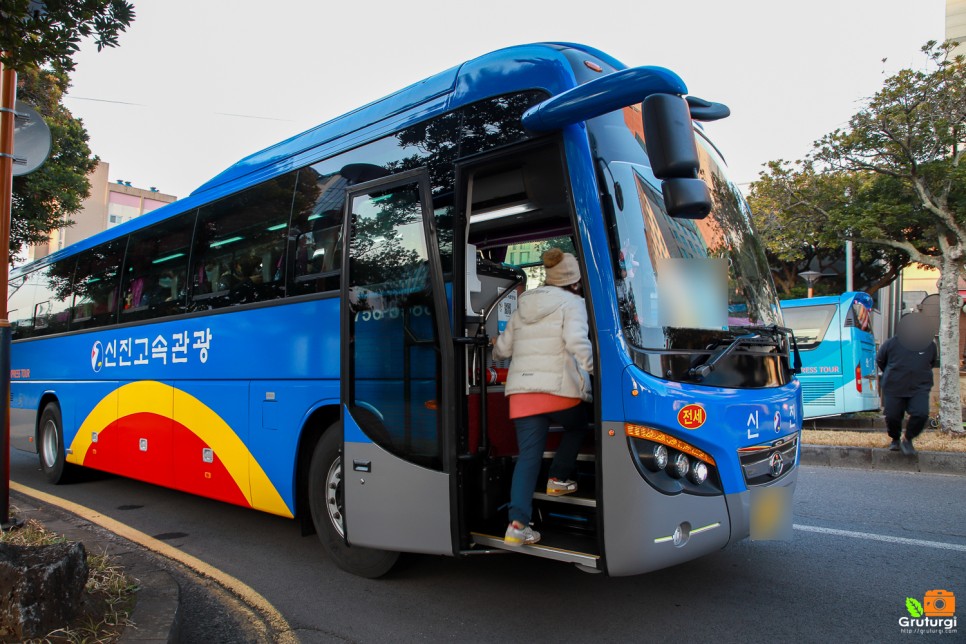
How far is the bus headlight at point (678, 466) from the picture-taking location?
338 cm

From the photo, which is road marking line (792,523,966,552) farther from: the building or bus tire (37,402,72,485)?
the building

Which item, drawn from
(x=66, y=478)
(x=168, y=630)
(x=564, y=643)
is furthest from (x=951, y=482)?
(x=66, y=478)

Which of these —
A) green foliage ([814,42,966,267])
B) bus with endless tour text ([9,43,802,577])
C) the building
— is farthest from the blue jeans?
the building

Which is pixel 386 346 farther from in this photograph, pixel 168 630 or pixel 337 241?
pixel 168 630

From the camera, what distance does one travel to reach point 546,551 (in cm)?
357

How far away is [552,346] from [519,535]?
106 centimetres

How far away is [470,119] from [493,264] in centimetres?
105

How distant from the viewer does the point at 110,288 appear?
780 cm

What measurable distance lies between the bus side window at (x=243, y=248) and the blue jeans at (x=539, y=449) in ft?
8.34

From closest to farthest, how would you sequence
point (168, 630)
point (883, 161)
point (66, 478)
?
1. point (168, 630)
2. point (66, 478)
3. point (883, 161)

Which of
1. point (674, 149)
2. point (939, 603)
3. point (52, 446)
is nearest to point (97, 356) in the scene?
point (52, 446)

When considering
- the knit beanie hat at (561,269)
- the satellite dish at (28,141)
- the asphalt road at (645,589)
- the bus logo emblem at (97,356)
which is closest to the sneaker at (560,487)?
the asphalt road at (645,589)

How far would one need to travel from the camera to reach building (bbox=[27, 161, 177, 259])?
43375mm

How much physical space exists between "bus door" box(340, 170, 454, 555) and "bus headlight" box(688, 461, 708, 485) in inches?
53.4
